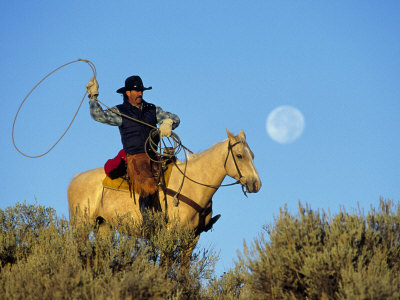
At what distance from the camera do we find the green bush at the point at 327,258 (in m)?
6.76

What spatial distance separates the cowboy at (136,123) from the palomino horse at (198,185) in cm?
41

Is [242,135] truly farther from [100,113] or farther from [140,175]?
[100,113]

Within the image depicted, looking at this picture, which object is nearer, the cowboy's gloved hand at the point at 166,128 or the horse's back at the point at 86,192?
the cowboy's gloved hand at the point at 166,128

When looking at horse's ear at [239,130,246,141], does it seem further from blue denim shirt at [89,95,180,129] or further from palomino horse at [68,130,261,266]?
blue denim shirt at [89,95,180,129]

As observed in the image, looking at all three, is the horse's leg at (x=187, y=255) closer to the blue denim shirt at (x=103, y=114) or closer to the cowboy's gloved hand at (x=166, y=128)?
the cowboy's gloved hand at (x=166, y=128)

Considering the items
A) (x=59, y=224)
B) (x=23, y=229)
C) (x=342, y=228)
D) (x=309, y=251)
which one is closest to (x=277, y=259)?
(x=309, y=251)

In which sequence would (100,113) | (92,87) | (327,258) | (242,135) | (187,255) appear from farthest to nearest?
(92,87)
(100,113)
(242,135)
(187,255)
(327,258)

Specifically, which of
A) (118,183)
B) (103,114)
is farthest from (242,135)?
(103,114)

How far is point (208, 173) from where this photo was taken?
9.83 metres

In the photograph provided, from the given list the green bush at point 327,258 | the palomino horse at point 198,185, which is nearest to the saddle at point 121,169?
the palomino horse at point 198,185

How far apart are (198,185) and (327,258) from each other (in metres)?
3.42

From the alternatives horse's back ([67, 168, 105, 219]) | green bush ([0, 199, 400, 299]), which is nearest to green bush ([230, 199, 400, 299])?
green bush ([0, 199, 400, 299])

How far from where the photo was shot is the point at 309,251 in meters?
7.21

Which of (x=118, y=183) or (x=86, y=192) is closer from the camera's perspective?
(x=118, y=183)
